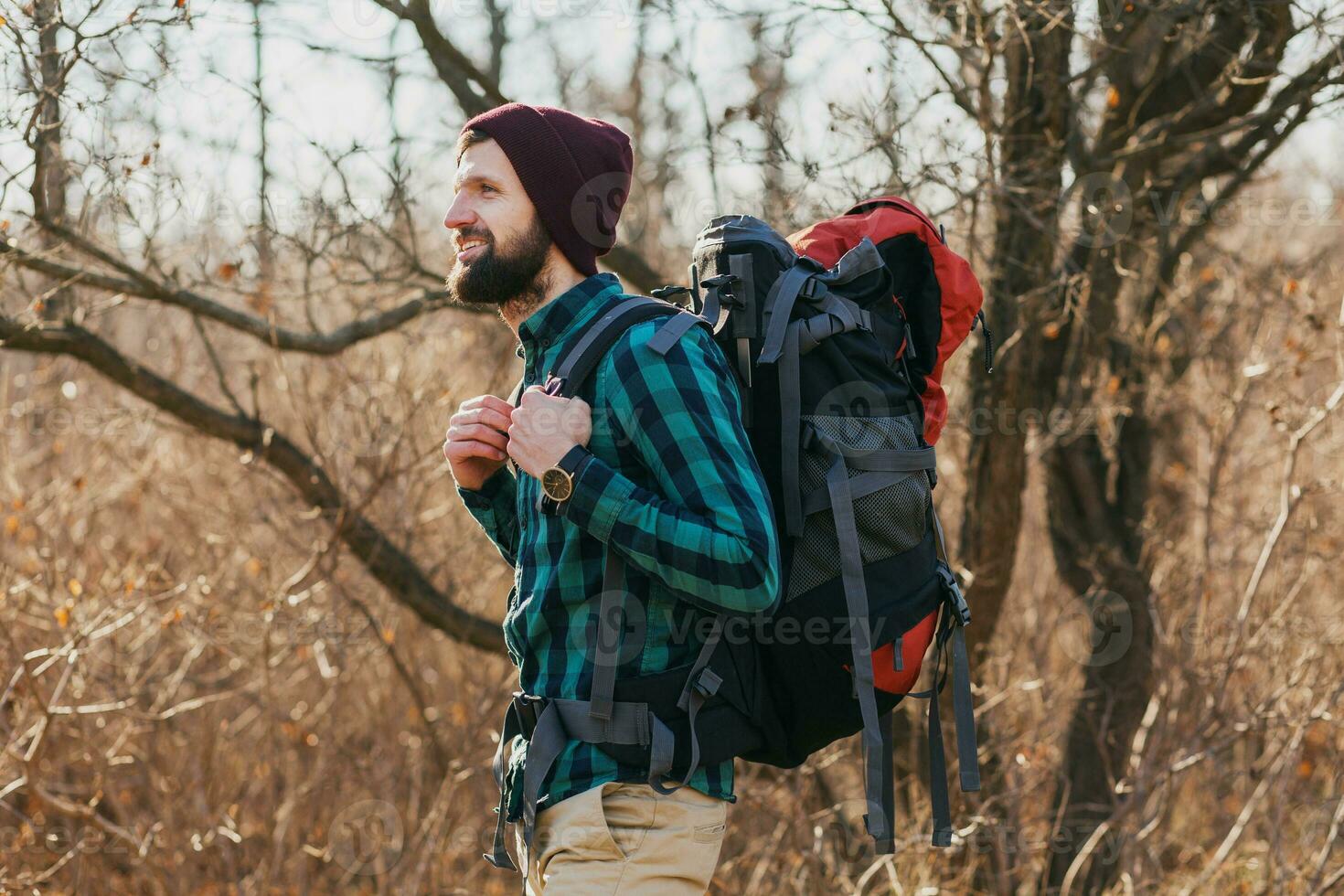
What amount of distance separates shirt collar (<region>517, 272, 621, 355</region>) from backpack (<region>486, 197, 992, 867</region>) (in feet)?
0.40

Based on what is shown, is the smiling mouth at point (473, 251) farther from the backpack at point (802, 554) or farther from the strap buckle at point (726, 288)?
the strap buckle at point (726, 288)

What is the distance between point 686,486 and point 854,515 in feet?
1.12

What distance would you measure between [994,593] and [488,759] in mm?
2281

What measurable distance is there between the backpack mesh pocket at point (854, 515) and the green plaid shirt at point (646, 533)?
0.16 metres

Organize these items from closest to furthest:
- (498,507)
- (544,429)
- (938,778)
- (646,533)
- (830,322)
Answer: (646,533)
(544,429)
(830,322)
(938,778)
(498,507)

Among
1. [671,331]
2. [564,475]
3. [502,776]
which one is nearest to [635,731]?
[502,776]

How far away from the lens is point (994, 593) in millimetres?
5152

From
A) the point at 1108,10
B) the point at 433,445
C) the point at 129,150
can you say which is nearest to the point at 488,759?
the point at 433,445

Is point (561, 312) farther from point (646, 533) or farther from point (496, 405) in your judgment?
point (646, 533)

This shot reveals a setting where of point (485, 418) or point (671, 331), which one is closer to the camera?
point (671, 331)

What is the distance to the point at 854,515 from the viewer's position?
232cm

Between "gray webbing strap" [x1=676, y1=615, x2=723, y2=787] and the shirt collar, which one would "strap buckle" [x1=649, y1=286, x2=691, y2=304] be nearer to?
the shirt collar

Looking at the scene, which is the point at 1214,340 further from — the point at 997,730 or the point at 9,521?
the point at 9,521

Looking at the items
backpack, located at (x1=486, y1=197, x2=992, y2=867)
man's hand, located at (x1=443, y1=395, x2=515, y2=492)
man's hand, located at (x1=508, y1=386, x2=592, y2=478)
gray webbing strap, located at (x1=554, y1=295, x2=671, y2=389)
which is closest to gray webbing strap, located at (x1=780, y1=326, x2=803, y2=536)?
backpack, located at (x1=486, y1=197, x2=992, y2=867)
